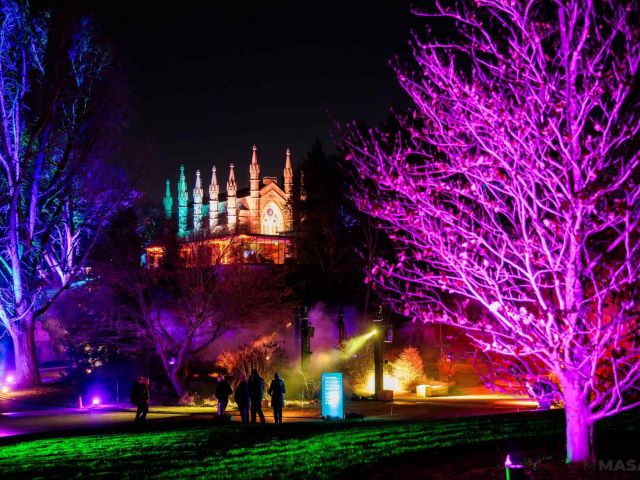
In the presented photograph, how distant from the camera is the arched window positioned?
110 m

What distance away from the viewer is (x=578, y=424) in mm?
8953

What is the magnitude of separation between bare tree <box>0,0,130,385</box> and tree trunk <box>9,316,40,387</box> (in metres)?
0.04

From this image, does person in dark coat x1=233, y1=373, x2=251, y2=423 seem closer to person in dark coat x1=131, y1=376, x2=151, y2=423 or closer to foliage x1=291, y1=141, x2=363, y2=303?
person in dark coat x1=131, y1=376, x2=151, y2=423

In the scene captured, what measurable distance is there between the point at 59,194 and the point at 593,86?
28.2 m

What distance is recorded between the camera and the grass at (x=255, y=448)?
1090 centimetres

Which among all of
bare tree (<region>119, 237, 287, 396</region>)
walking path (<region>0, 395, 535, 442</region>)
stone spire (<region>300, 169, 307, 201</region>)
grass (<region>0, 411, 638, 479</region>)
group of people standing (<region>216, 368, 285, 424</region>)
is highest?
stone spire (<region>300, 169, 307, 201</region>)

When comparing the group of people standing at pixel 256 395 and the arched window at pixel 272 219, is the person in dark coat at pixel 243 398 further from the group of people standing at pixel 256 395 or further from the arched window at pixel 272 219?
the arched window at pixel 272 219

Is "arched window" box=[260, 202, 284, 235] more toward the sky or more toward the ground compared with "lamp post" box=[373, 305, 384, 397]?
more toward the sky

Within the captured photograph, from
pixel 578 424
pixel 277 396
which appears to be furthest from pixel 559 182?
pixel 277 396

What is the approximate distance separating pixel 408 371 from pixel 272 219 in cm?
8013

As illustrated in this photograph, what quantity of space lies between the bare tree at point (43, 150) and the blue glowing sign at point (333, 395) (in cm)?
1453

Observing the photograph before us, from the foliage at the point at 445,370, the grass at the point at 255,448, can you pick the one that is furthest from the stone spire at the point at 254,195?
the grass at the point at 255,448

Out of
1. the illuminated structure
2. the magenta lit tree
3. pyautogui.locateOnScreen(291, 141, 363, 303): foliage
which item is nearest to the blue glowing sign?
the magenta lit tree

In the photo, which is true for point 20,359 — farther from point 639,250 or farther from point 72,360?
point 639,250
